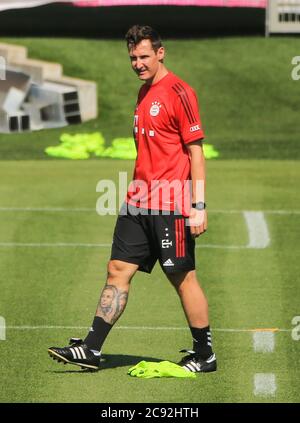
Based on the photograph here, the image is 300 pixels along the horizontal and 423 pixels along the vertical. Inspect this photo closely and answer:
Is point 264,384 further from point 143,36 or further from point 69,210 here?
point 69,210

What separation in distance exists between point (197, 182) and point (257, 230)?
23.9 ft

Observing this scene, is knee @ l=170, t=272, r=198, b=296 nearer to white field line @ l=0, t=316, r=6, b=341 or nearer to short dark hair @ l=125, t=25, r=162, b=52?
short dark hair @ l=125, t=25, r=162, b=52

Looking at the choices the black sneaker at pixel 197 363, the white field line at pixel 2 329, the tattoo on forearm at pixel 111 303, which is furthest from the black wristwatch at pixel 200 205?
the white field line at pixel 2 329

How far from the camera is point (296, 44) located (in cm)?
3162

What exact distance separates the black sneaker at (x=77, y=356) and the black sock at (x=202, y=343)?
0.77m

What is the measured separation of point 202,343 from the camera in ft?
33.9

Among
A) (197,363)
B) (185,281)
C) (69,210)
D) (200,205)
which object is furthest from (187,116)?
(69,210)

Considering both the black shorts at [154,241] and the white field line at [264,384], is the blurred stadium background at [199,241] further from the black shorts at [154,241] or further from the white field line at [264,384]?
the black shorts at [154,241]

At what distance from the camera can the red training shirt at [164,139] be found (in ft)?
33.0

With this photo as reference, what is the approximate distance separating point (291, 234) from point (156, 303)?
14.0 ft

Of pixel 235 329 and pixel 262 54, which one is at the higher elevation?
pixel 262 54

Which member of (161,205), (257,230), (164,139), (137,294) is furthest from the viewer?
(257,230)
